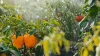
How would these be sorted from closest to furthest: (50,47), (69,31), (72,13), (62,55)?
(50,47) → (62,55) → (69,31) → (72,13)

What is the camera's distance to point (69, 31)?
2090 mm

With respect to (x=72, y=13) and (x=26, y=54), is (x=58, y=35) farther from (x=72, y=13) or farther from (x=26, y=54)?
(x=72, y=13)

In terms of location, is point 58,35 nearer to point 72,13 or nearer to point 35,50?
point 35,50

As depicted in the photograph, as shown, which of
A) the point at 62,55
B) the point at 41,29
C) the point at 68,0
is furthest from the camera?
the point at 68,0

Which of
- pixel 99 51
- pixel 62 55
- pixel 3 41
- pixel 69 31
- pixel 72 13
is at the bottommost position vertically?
pixel 99 51

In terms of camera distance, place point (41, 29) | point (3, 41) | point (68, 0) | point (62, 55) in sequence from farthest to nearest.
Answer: point (68, 0)
point (62, 55)
point (41, 29)
point (3, 41)

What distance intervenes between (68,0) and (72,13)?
0.22 meters

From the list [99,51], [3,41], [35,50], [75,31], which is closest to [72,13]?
[75,31]

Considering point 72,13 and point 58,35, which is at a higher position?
point 72,13

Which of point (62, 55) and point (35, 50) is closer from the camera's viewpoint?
point (35, 50)

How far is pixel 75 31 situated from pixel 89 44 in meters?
1.88

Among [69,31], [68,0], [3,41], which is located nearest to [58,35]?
[3,41]

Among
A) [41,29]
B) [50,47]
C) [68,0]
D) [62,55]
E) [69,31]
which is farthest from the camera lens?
[68,0]

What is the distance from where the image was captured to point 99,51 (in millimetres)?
316
